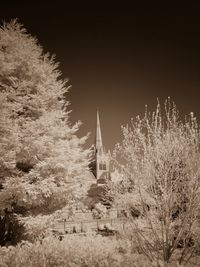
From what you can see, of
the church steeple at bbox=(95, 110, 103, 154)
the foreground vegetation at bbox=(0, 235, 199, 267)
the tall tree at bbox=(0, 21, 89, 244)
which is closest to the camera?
the foreground vegetation at bbox=(0, 235, 199, 267)

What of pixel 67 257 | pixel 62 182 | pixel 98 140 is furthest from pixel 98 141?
pixel 67 257

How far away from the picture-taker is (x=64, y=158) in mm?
11641

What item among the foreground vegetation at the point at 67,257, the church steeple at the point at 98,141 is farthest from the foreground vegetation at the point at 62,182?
the church steeple at the point at 98,141

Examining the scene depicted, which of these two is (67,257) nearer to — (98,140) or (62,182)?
(62,182)

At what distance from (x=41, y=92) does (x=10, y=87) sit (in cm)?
142

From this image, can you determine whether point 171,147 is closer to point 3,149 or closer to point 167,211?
point 167,211

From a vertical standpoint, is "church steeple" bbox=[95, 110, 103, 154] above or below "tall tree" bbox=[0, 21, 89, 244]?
above

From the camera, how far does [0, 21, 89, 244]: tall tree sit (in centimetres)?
1054

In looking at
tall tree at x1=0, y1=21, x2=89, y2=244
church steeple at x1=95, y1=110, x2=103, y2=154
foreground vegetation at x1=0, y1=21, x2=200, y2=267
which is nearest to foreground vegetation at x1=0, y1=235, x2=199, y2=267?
foreground vegetation at x1=0, y1=21, x2=200, y2=267

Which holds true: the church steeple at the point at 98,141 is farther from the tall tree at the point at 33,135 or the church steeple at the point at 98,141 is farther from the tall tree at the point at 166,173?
the tall tree at the point at 166,173

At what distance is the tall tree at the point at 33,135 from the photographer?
10539 millimetres

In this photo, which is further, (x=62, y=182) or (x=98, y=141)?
(x=98, y=141)

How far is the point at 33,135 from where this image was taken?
438 inches

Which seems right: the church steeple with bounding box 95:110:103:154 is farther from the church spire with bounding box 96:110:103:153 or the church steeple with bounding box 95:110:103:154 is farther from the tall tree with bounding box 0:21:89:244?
the tall tree with bounding box 0:21:89:244
